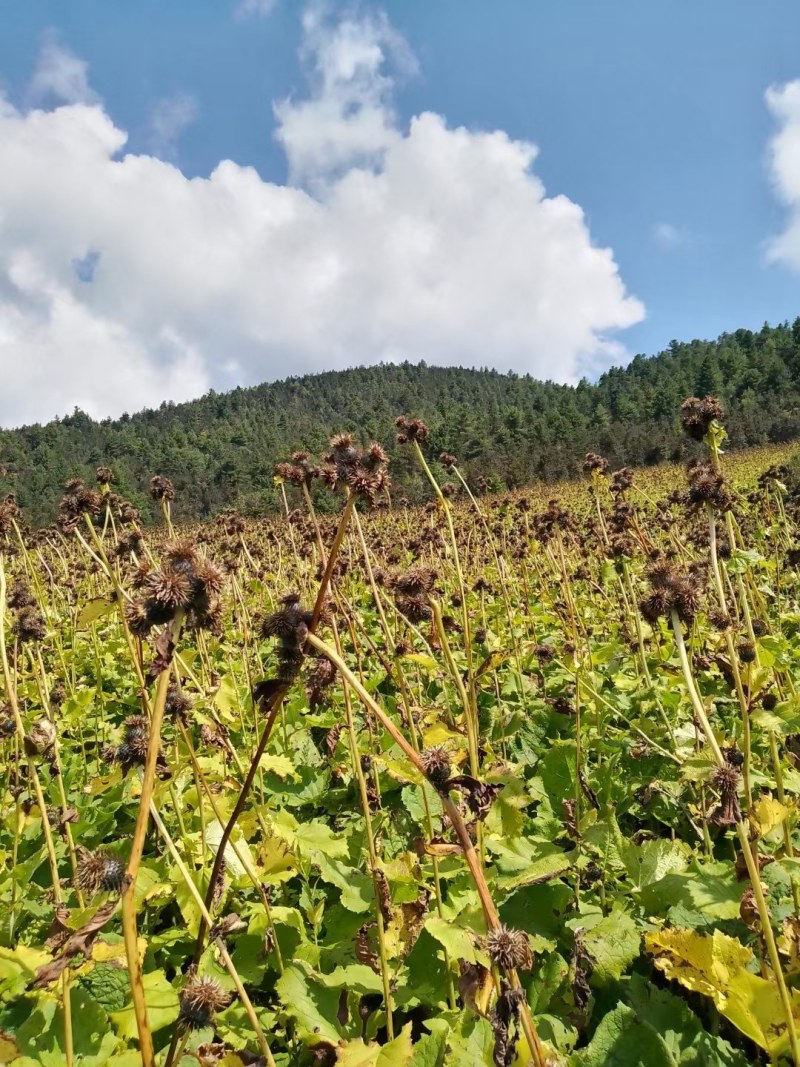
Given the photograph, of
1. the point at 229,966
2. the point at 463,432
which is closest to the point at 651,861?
the point at 229,966

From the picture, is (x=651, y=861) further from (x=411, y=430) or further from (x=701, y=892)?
(x=411, y=430)

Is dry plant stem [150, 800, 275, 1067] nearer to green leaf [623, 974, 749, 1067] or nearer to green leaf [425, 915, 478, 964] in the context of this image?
green leaf [425, 915, 478, 964]

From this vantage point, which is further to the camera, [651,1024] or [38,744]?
[38,744]

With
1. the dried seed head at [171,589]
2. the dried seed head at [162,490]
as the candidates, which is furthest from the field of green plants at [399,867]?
the dried seed head at [162,490]

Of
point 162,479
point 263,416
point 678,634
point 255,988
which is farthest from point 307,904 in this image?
point 263,416

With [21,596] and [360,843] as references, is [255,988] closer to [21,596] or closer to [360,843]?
[360,843]

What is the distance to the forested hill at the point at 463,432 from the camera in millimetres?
49259

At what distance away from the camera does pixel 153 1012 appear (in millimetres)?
2154

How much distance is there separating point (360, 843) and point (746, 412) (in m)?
63.4

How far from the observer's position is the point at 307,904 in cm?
291

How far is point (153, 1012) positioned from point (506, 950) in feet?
5.33

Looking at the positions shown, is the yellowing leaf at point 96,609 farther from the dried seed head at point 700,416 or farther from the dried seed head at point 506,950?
the dried seed head at point 700,416

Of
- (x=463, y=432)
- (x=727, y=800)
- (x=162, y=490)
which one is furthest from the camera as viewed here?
(x=463, y=432)

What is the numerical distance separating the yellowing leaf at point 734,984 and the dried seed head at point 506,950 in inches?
28.3
